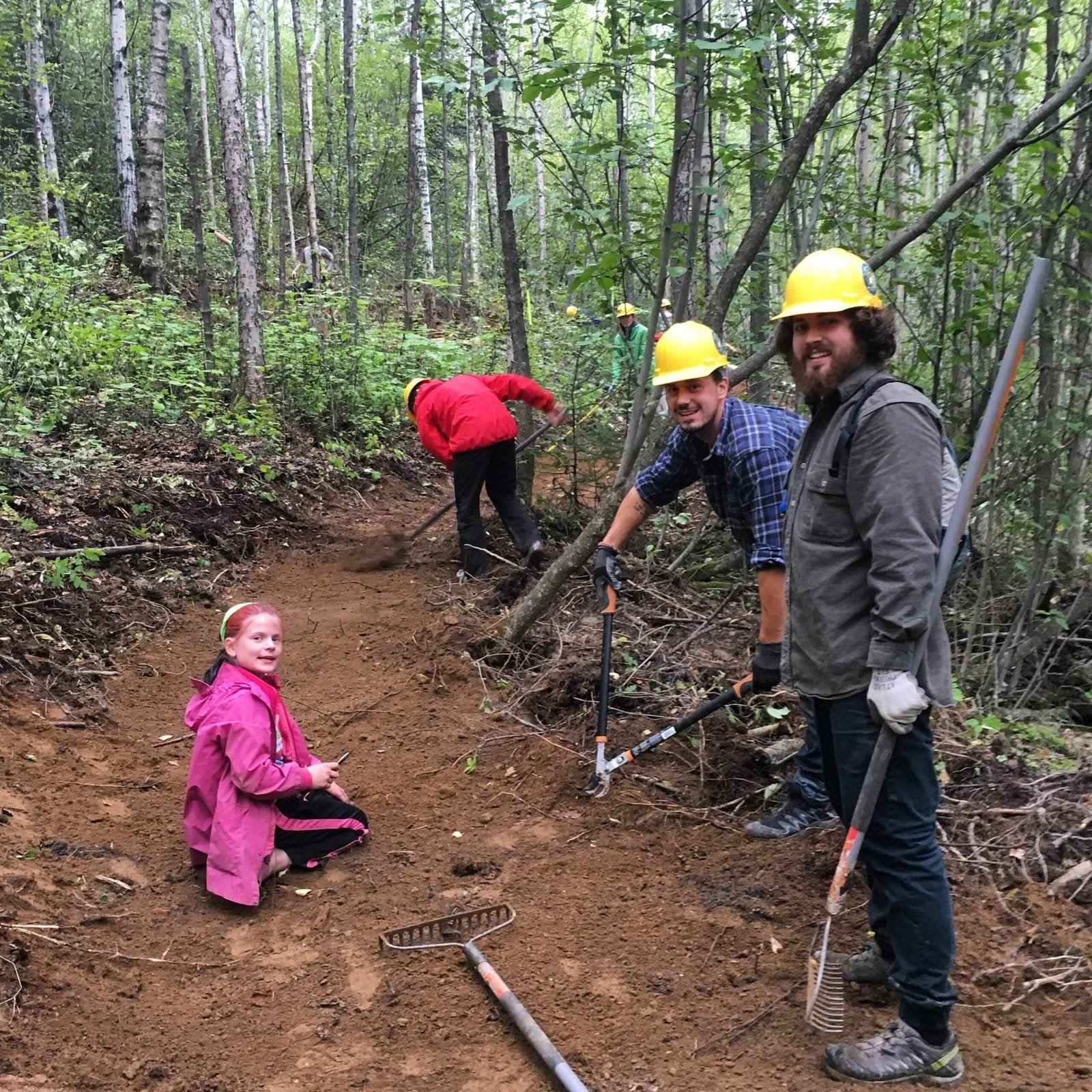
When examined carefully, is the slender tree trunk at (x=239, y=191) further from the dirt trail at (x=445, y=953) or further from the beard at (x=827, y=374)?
the beard at (x=827, y=374)

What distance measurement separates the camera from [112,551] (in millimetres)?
6176

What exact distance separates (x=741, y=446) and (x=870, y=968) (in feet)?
6.21

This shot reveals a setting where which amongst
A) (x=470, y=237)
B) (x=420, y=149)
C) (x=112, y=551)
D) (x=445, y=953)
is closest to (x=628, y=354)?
(x=112, y=551)

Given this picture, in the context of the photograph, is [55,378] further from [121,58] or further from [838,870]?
[121,58]

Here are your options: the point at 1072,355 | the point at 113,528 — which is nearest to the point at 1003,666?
the point at 1072,355

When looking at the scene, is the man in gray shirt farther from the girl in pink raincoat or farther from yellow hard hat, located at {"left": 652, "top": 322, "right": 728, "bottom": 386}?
the girl in pink raincoat

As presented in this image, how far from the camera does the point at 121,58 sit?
1550cm

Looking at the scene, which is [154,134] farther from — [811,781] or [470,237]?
[811,781]

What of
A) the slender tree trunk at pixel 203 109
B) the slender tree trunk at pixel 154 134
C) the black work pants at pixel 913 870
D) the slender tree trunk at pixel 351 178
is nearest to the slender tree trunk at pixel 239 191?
the slender tree trunk at pixel 351 178

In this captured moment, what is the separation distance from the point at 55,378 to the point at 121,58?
11000 mm

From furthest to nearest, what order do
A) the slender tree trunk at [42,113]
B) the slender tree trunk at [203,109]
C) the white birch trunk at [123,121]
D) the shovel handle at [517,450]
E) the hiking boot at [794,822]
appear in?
1. the slender tree trunk at [203,109]
2. the white birch trunk at [123,121]
3. the slender tree trunk at [42,113]
4. the shovel handle at [517,450]
5. the hiking boot at [794,822]

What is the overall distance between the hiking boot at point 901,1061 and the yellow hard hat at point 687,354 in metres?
2.28

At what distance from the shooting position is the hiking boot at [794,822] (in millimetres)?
3502

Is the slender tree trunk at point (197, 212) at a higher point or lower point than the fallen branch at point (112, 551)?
higher
